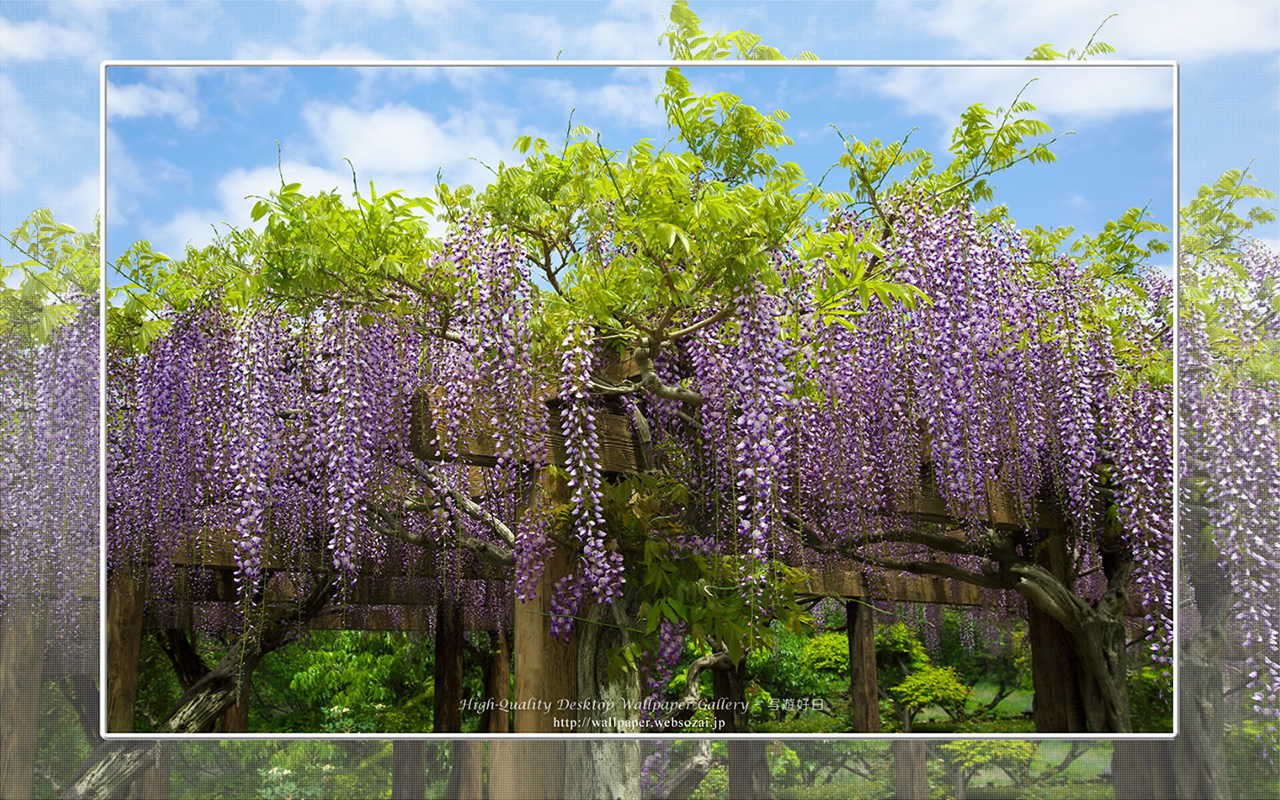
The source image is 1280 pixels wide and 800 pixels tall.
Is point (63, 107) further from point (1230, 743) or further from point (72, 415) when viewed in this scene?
point (1230, 743)

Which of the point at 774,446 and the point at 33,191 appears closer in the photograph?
the point at 774,446

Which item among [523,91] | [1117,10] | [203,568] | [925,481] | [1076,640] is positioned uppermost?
[1117,10]

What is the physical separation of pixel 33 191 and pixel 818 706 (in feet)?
10.9

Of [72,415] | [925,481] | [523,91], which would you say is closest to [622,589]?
[925,481]

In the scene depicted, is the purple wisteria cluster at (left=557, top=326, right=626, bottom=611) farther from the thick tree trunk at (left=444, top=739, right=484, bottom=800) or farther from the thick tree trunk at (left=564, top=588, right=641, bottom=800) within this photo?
the thick tree trunk at (left=444, top=739, right=484, bottom=800)

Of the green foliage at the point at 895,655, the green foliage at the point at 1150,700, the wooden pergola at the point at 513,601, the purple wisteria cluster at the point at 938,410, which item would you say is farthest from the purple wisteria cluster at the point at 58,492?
the green foliage at the point at 1150,700

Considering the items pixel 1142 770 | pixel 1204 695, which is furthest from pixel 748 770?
pixel 1204 695

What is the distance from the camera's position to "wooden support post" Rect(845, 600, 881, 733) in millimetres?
4289

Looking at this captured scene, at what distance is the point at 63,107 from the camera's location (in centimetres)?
453

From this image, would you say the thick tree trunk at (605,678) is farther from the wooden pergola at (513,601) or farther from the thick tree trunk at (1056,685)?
the thick tree trunk at (1056,685)

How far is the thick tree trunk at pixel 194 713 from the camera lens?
4410 millimetres

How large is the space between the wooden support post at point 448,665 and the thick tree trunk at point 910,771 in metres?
1.74

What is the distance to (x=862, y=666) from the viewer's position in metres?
4.34

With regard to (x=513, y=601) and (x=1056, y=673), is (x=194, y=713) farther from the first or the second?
(x=1056, y=673)
